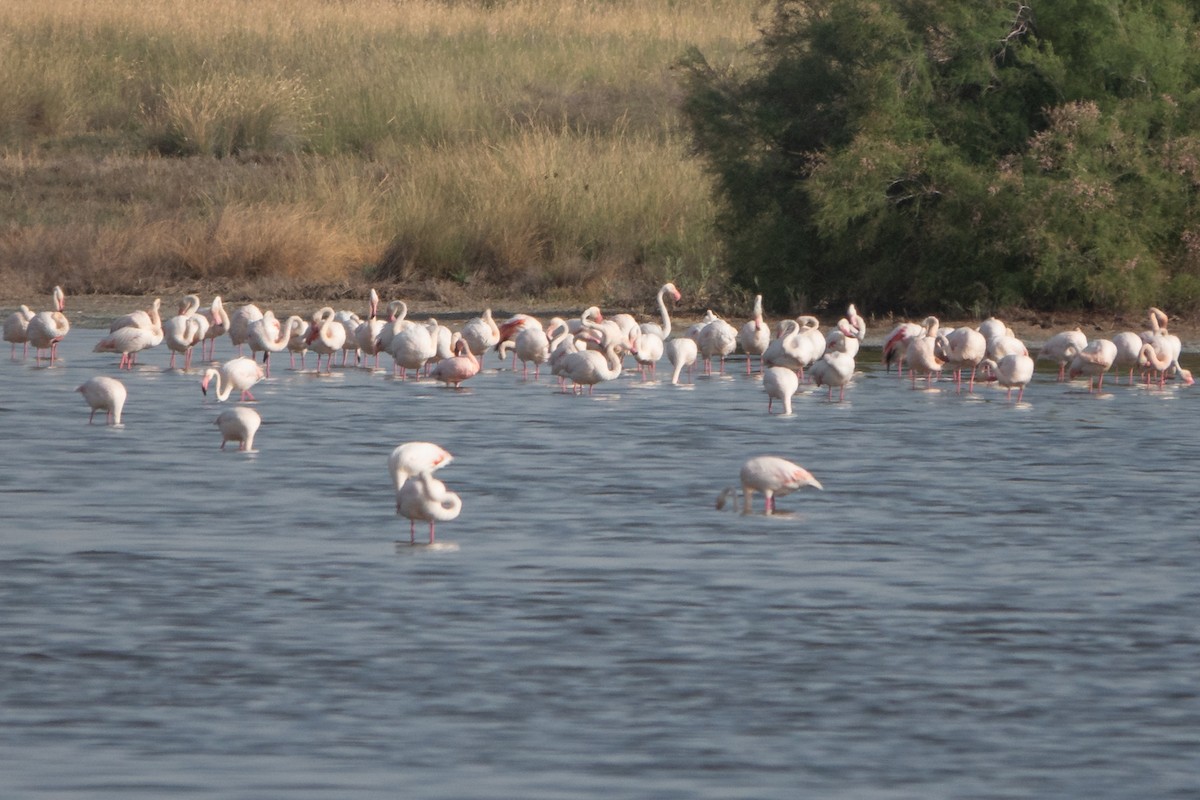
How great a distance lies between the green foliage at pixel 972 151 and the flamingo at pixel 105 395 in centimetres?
769

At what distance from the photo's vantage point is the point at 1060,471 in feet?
41.9

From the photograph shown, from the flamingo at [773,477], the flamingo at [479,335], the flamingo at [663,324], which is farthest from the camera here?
the flamingo at [663,324]

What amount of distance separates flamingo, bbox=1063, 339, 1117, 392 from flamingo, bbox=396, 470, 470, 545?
8253mm

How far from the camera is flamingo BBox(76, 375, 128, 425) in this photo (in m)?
14.5

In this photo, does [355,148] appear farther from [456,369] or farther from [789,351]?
[789,351]

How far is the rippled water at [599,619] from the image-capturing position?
645 cm

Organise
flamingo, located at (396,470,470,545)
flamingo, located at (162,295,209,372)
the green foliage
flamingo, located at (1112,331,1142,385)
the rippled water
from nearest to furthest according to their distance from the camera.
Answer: the rippled water → flamingo, located at (396,470,470,545) → flamingo, located at (1112,331,1142,385) → flamingo, located at (162,295,209,372) → the green foliage

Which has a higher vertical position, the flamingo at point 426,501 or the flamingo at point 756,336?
the flamingo at point 756,336

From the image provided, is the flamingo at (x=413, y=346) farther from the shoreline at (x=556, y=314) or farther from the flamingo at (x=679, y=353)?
the shoreline at (x=556, y=314)

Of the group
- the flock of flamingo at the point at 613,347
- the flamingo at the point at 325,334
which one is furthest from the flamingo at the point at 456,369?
the flamingo at the point at 325,334

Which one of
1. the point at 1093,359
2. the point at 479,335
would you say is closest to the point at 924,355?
the point at 1093,359

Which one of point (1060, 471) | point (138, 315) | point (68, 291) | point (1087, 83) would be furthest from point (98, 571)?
point (68, 291)

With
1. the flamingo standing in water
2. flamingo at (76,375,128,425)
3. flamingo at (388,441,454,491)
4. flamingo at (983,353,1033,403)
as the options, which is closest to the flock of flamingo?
flamingo at (983,353,1033,403)

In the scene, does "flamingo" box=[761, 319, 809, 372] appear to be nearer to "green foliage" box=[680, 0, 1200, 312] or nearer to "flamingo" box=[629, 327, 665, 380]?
"flamingo" box=[629, 327, 665, 380]
